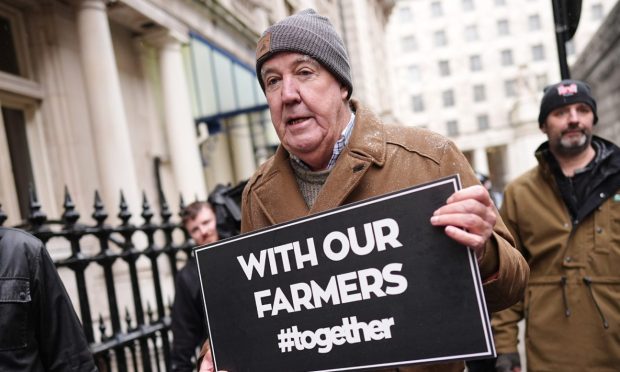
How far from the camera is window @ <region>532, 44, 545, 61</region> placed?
195ft

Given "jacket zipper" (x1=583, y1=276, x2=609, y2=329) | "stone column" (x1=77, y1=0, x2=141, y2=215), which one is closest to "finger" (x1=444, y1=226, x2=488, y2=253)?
"jacket zipper" (x1=583, y1=276, x2=609, y2=329)

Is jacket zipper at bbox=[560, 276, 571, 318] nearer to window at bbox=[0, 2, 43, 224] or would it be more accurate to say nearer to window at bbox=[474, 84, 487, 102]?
window at bbox=[0, 2, 43, 224]

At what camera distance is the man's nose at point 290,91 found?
176 cm

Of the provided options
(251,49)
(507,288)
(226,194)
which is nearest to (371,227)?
(507,288)

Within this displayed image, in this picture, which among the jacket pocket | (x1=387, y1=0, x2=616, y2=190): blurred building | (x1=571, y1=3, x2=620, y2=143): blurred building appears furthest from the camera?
(x1=387, y1=0, x2=616, y2=190): blurred building

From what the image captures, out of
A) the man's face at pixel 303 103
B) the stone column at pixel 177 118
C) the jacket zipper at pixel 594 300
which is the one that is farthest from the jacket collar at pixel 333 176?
the stone column at pixel 177 118

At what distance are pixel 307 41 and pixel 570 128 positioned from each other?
6.92ft

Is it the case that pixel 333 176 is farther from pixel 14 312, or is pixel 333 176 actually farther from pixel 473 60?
pixel 473 60

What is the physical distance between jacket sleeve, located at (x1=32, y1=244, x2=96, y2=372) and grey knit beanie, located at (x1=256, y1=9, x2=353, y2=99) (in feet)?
4.59

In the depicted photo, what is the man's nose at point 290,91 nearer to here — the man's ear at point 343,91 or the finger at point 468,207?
the man's ear at point 343,91

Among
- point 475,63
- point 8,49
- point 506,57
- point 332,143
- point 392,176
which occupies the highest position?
point 475,63

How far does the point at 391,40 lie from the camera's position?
2506 inches

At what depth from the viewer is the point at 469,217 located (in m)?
1.42

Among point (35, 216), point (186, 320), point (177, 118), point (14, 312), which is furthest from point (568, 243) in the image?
point (177, 118)
